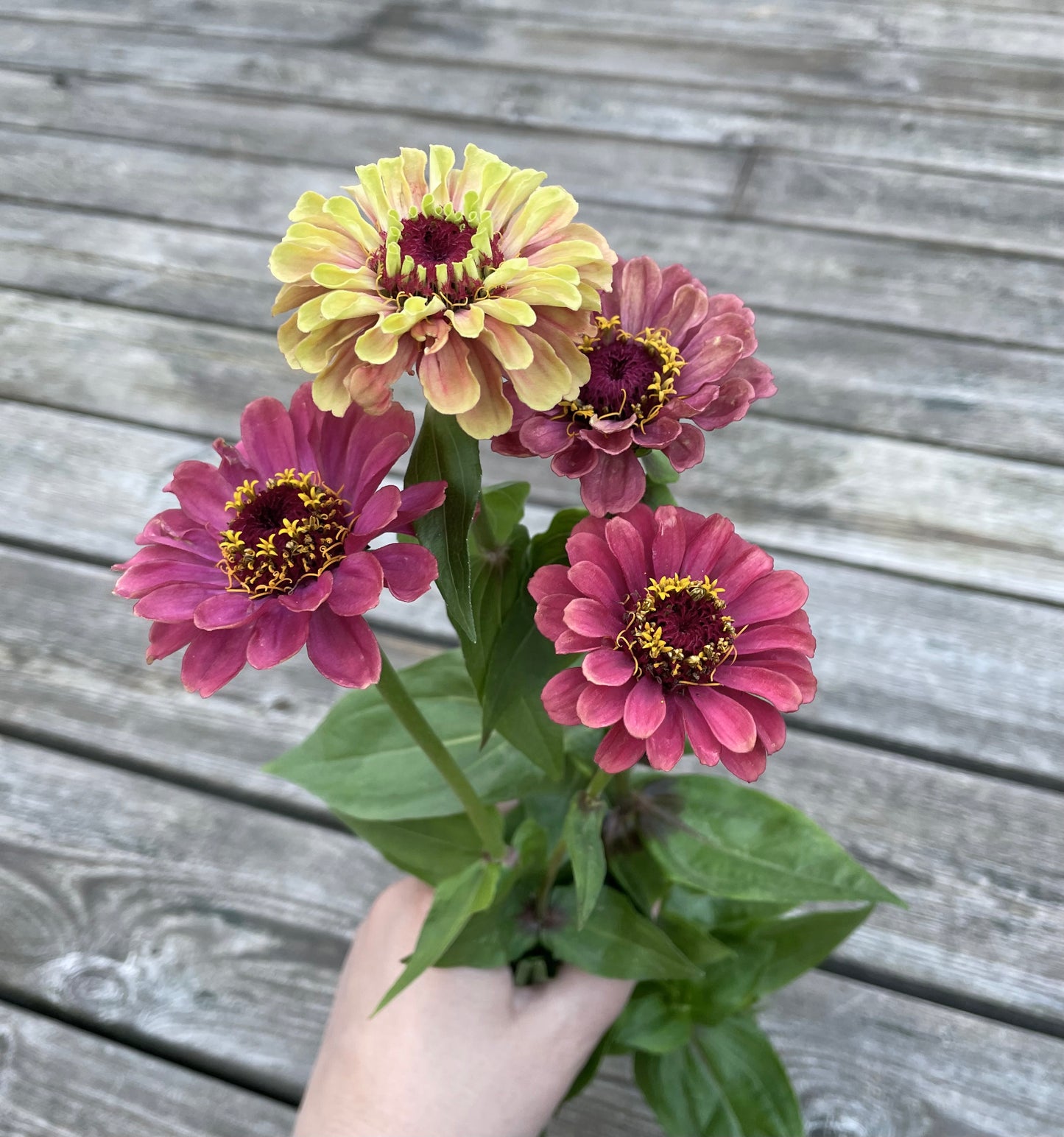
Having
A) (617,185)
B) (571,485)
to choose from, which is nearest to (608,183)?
(617,185)

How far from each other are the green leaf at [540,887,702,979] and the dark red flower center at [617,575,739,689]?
0.55ft

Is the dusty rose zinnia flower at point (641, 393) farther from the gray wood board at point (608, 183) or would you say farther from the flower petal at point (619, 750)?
the gray wood board at point (608, 183)

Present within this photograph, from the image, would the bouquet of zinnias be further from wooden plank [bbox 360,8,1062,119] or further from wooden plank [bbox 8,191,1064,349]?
wooden plank [bbox 360,8,1062,119]

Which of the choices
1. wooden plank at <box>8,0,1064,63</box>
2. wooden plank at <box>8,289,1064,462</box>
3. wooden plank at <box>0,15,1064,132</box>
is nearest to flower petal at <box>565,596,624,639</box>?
wooden plank at <box>8,289,1064,462</box>

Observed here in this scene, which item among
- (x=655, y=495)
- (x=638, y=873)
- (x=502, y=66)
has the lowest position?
(x=638, y=873)

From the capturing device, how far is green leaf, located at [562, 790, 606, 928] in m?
0.34

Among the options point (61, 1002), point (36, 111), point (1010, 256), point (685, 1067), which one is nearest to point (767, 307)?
point (1010, 256)

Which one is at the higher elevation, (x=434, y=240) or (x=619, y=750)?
(x=434, y=240)

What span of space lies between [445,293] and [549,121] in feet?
3.23

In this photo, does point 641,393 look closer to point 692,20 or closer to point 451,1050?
point 451,1050

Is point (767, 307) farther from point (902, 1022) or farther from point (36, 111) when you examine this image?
point (36, 111)

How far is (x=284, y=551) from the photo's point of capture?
30cm

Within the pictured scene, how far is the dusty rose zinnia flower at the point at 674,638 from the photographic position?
0.29m

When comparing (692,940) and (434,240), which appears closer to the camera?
(434,240)
